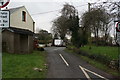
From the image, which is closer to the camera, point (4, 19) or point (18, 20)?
point (4, 19)

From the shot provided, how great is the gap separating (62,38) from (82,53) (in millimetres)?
43719

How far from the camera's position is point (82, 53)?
25.3m

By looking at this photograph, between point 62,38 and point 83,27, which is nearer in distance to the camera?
point 83,27

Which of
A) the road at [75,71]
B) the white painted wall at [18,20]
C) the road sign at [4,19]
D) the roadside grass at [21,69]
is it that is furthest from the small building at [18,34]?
the road sign at [4,19]

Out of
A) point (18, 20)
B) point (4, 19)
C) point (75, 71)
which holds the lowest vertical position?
point (75, 71)

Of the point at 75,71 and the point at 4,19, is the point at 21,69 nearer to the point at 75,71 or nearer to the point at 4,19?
the point at 75,71

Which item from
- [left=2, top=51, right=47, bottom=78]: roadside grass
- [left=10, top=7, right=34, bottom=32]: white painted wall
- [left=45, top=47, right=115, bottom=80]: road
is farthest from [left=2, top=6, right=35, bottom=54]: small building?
[left=45, top=47, right=115, bottom=80]: road

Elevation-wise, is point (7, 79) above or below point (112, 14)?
below

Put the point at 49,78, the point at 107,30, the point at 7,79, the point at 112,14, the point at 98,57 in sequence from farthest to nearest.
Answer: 1. the point at 107,30
2. the point at 98,57
3. the point at 112,14
4. the point at 49,78
5. the point at 7,79

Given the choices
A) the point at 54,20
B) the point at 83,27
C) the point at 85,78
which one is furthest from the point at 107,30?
the point at 85,78

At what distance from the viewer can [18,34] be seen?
26406mm

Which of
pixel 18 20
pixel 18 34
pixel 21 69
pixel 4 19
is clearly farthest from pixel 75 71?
pixel 18 20

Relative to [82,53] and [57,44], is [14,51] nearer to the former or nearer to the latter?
[82,53]

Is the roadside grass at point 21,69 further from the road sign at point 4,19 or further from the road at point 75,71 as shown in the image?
the road sign at point 4,19
